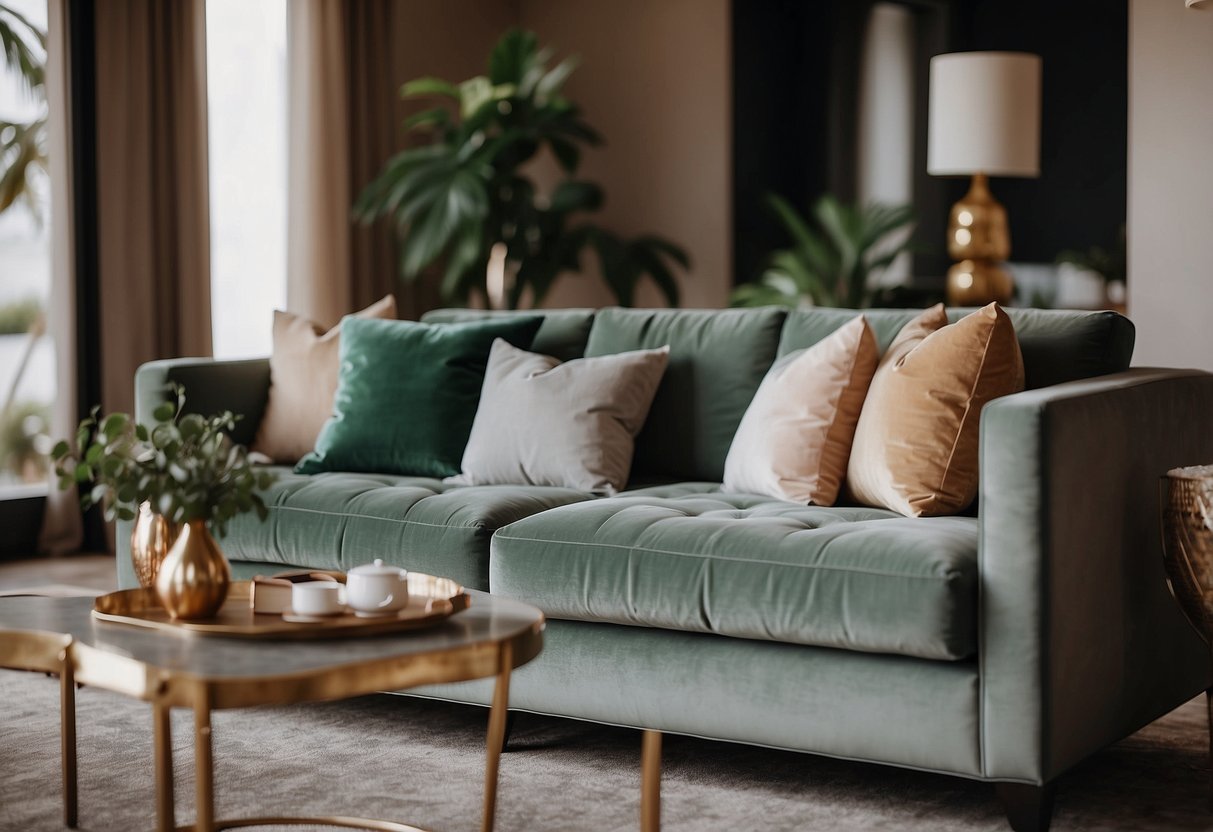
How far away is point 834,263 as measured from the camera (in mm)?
5625

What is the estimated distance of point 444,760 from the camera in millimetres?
2695

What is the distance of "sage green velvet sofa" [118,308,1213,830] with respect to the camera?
2.27 meters

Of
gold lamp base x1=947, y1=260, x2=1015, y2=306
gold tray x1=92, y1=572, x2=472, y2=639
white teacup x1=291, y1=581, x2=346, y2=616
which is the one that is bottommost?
gold tray x1=92, y1=572, x2=472, y2=639

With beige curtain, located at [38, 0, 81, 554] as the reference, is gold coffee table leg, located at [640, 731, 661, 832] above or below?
below

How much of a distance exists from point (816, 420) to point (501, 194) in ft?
9.90

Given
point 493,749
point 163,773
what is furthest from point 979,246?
point 163,773

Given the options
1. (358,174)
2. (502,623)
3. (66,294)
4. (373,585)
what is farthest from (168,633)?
(358,174)

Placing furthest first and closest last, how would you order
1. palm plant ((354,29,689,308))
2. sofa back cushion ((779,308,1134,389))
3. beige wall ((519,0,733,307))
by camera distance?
1. beige wall ((519,0,733,307))
2. palm plant ((354,29,689,308))
3. sofa back cushion ((779,308,1134,389))

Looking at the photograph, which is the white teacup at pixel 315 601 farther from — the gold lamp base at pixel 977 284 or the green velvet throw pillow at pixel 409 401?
the gold lamp base at pixel 977 284

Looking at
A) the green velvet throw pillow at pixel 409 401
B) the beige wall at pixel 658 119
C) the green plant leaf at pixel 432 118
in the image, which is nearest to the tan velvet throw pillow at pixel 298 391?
the green velvet throw pillow at pixel 409 401

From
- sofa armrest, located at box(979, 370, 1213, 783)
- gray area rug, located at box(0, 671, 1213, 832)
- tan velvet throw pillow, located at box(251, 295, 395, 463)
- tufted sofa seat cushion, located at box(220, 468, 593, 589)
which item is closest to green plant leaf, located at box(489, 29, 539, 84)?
tan velvet throw pillow, located at box(251, 295, 395, 463)

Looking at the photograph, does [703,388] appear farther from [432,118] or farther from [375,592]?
[432,118]

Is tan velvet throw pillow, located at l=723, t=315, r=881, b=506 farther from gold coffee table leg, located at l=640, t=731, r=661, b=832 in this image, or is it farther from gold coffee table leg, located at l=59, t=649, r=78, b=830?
gold coffee table leg, located at l=59, t=649, r=78, b=830

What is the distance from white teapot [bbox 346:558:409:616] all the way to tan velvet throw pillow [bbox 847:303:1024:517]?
1.08m
